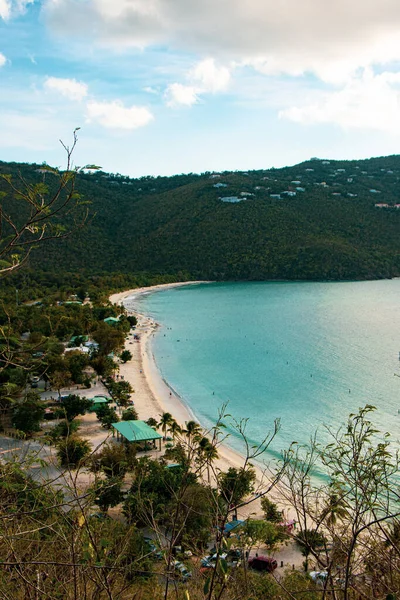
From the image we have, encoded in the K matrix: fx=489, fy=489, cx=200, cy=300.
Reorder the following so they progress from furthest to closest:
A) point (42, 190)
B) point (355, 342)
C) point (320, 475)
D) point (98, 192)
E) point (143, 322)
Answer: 1. point (98, 192)
2. point (143, 322)
3. point (355, 342)
4. point (320, 475)
5. point (42, 190)

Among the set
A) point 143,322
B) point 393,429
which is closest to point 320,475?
point 393,429

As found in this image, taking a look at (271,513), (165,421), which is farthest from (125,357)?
(271,513)

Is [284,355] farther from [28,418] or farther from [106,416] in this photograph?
[28,418]

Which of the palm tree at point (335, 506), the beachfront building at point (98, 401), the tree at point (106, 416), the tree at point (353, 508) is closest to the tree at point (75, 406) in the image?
the tree at point (106, 416)

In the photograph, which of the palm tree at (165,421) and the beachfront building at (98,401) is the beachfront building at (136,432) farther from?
the beachfront building at (98,401)

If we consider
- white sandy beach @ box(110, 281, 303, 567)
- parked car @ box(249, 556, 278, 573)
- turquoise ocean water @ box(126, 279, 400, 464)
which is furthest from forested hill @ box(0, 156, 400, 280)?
parked car @ box(249, 556, 278, 573)

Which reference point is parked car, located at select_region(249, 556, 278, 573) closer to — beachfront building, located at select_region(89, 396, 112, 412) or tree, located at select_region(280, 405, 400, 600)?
tree, located at select_region(280, 405, 400, 600)

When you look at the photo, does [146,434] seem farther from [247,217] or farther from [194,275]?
[247,217]
